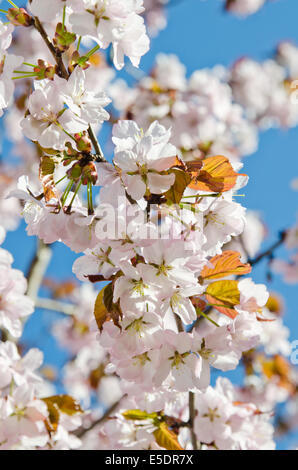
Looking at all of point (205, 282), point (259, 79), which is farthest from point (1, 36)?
point (259, 79)

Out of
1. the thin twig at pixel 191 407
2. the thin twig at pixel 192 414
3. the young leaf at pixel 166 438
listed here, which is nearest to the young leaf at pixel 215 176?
the thin twig at pixel 191 407

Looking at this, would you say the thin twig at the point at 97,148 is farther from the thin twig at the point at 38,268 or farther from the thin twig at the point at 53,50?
the thin twig at the point at 38,268

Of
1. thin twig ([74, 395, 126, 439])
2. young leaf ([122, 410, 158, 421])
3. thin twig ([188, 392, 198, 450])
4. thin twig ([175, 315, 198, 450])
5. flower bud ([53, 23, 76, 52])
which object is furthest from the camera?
thin twig ([74, 395, 126, 439])

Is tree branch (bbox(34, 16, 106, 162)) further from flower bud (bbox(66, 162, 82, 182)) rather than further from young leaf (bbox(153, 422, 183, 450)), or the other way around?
young leaf (bbox(153, 422, 183, 450))

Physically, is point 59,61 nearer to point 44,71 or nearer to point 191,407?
point 44,71

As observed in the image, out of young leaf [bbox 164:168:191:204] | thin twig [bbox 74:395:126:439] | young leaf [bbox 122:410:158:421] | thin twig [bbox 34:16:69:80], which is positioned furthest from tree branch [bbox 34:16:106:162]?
thin twig [bbox 74:395:126:439]

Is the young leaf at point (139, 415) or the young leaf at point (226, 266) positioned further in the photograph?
the young leaf at point (139, 415)
